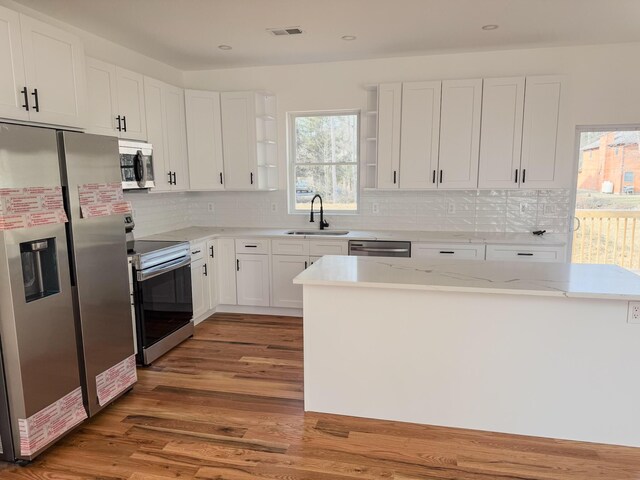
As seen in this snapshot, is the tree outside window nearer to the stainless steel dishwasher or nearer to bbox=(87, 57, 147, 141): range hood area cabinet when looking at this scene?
the stainless steel dishwasher

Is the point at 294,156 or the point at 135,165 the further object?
the point at 294,156

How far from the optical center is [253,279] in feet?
15.3

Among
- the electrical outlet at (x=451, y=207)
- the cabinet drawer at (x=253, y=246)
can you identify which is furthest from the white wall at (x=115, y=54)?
the electrical outlet at (x=451, y=207)

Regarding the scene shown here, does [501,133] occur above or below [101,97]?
below

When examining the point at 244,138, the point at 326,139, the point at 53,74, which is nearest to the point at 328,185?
the point at 326,139

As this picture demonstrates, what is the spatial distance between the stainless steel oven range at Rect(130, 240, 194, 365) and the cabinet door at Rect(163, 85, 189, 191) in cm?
92

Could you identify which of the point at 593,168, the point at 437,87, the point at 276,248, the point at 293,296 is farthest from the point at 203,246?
the point at 593,168

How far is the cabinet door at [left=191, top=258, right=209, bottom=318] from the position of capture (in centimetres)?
422

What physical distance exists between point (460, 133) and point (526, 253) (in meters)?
1.33

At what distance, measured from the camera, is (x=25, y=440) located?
87.7 inches

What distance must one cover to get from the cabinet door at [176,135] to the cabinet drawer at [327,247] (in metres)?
1.57

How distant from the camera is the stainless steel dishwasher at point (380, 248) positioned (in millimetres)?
4270

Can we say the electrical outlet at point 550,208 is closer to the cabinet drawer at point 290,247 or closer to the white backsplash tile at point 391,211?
the white backsplash tile at point 391,211

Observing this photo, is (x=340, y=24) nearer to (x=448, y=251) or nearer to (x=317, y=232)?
(x=317, y=232)
